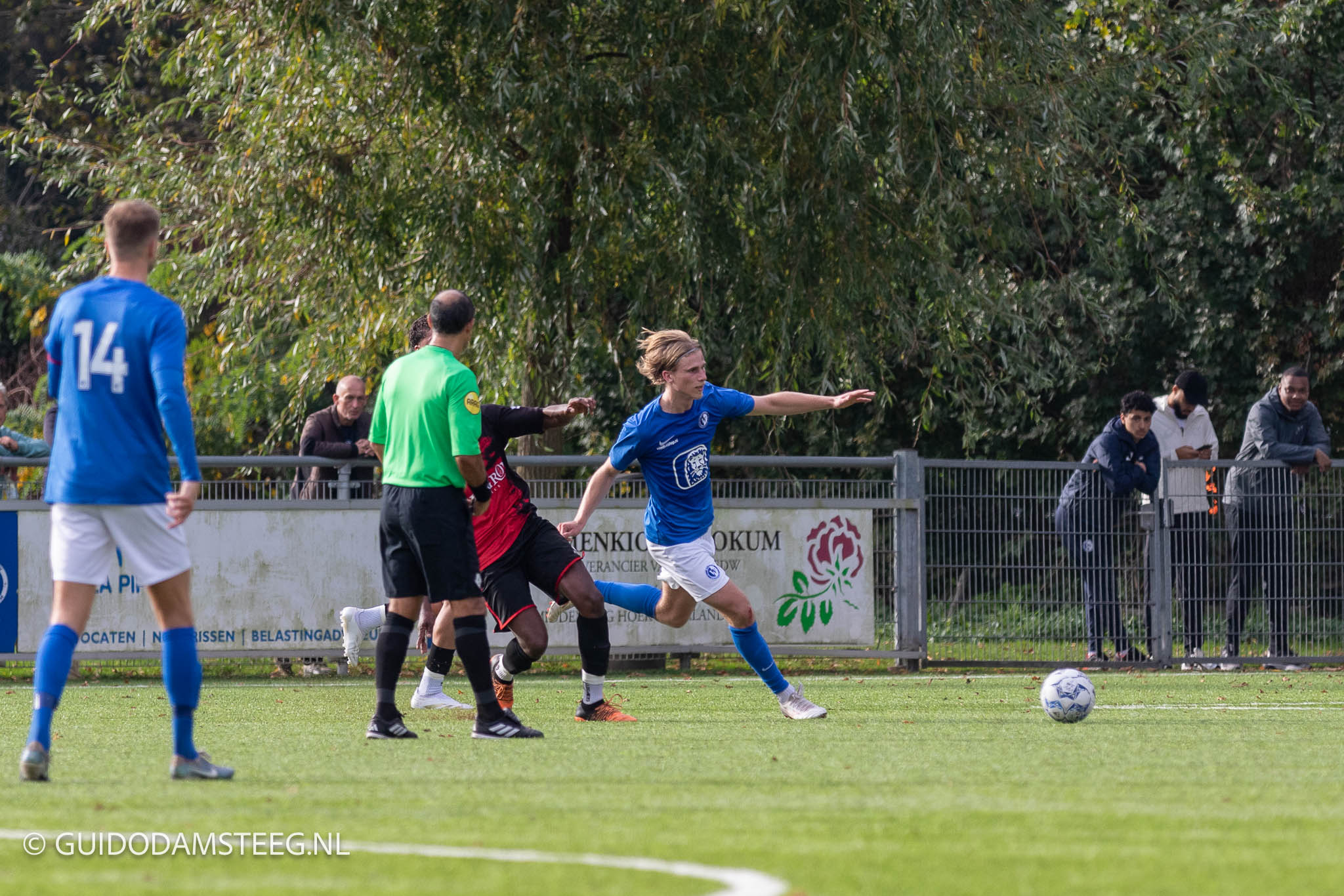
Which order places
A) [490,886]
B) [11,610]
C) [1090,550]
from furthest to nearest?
1. [1090,550]
2. [11,610]
3. [490,886]

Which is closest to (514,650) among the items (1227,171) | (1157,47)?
(1157,47)

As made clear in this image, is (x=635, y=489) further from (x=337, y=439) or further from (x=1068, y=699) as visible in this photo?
(x=1068, y=699)

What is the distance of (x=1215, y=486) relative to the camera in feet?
45.3

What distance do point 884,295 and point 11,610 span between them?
727cm

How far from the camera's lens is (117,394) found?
5.83 metres

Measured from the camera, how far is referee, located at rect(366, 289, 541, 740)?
7.23m

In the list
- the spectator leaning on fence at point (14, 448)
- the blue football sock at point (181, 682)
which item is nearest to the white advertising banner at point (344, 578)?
the spectator leaning on fence at point (14, 448)

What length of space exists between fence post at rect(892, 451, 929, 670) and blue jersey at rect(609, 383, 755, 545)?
15.8 feet

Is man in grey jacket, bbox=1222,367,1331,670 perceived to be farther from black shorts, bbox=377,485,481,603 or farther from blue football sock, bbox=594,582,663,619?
black shorts, bbox=377,485,481,603

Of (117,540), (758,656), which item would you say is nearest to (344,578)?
(758,656)

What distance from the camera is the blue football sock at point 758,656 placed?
8930 mm

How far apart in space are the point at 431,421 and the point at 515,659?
1.95 m

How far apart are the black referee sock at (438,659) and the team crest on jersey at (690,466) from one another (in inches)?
68.7

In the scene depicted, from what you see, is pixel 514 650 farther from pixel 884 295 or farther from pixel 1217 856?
pixel 884 295
